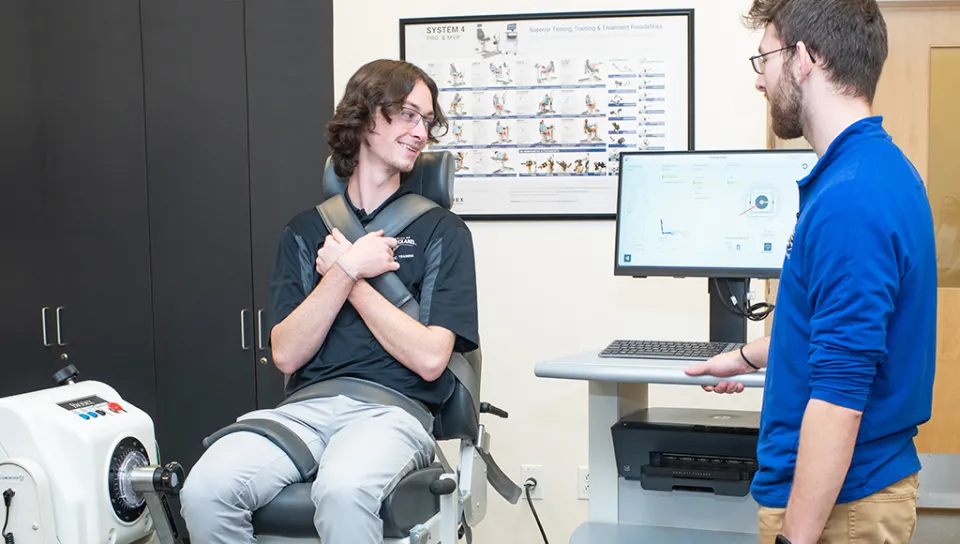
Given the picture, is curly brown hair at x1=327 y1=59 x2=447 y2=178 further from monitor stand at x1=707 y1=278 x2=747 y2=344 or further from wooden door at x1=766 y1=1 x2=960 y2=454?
wooden door at x1=766 y1=1 x2=960 y2=454

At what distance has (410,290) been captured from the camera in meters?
2.11

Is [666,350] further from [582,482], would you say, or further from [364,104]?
[582,482]

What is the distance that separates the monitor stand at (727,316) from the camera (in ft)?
7.54

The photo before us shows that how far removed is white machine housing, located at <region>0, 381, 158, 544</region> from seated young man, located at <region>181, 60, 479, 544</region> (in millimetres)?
274

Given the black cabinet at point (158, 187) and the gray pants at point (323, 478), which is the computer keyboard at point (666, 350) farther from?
the black cabinet at point (158, 187)

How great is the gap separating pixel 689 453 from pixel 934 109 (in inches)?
84.9

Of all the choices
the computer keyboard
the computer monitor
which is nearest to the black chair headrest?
the computer monitor

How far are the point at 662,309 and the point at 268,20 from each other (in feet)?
5.31

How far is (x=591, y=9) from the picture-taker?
3027mm

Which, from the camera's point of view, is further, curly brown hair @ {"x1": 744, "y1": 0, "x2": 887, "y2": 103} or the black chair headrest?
the black chair headrest

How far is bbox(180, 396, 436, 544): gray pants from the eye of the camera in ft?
5.53

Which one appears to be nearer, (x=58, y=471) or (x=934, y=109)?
(x=58, y=471)

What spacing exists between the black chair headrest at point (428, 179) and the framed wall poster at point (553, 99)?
2.71 ft

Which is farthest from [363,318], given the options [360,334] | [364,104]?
[364,104]
